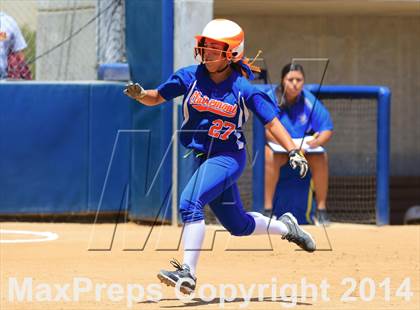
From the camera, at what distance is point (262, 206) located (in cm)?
1074

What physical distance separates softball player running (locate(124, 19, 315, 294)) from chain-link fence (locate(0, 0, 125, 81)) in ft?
16.3

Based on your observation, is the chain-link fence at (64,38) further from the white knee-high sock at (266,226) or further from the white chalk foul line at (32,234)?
the white knee-high sock at (266,226)

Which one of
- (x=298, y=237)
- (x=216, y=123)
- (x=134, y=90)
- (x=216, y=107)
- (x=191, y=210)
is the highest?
(x=134, y=90)

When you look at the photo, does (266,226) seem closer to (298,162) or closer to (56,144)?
(298,162)

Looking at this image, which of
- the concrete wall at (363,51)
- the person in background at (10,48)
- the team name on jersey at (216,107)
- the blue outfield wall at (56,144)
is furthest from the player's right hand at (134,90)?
the concrete wall at (363,51)

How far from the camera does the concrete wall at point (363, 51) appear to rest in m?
13.4

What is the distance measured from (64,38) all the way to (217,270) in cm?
563

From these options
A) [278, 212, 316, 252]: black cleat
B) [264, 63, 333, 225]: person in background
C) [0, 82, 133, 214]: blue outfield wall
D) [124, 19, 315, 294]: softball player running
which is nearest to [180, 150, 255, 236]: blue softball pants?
[124, 19, 315, 294]: softball player running

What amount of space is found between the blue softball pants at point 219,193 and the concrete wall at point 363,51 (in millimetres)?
6610

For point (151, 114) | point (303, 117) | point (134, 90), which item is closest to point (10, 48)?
point (151, 114)

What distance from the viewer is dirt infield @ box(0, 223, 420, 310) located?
6531 mm

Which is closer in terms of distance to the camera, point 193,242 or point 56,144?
point 193,242

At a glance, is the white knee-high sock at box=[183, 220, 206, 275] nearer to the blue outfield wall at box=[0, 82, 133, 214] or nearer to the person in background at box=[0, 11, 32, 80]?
the blue outfield wall at box=[0, 82, 133, 214]

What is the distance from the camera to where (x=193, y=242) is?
639cm
